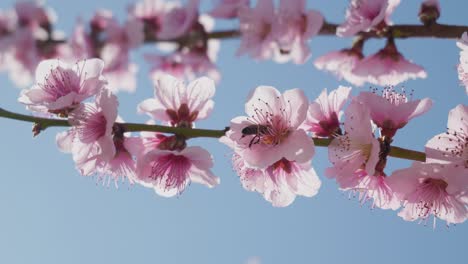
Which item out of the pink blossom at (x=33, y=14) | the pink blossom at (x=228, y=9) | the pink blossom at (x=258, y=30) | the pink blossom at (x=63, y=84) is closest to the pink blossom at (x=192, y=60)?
the pink blossom at (x=228, y=9)

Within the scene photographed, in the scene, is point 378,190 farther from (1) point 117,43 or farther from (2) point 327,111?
(1) point 117,43

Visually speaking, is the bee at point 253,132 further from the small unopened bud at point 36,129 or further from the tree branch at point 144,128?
the small unopened bud at point 36,129

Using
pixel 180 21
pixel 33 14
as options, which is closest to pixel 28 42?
pixel 33 14

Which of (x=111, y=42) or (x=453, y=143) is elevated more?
(x=453, y=143)

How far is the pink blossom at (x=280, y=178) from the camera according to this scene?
2.08 meters

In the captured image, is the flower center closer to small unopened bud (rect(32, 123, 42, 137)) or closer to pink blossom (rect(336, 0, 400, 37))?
small unopened bud (rect(32, 123, 42, 137))

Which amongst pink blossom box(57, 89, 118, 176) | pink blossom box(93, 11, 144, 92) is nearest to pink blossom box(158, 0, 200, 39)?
pink blossom box(93, 11, 144, 92)

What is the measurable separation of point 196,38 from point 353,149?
2333 mm

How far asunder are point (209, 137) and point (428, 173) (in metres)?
0.76

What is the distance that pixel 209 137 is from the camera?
2035 millimetres

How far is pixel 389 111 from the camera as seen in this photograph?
1.93 meters

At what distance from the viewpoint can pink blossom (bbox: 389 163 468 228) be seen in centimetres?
176

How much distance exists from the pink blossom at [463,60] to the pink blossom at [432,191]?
1.34ft

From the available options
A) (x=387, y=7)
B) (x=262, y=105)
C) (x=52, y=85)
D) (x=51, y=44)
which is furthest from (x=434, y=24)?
(x=51, y=44)
